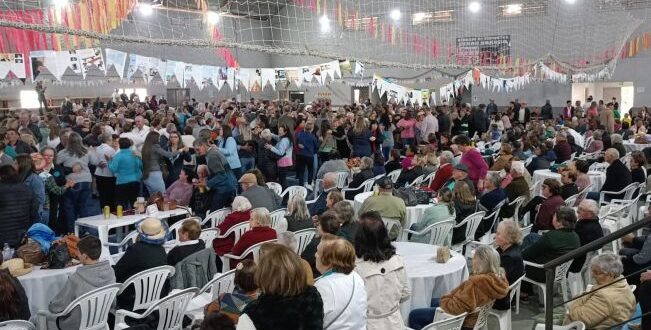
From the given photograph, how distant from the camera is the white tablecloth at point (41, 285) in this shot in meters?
4.18

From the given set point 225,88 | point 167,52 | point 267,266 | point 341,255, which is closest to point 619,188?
point 341,255

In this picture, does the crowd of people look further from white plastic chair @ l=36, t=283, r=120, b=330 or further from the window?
the window

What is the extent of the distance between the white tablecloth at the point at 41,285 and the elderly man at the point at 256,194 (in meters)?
2.24

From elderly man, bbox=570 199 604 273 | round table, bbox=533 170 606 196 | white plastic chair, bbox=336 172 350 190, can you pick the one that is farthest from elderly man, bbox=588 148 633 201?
white plastic chair, bbox=336 172 350 190

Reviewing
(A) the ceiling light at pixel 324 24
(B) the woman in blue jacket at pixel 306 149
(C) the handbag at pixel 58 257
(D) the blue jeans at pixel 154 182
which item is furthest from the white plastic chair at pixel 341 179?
(A) the ceiling light at pixel 324 24

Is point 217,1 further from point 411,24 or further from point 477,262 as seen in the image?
point 477,262

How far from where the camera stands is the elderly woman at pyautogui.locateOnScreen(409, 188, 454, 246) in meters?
5.58

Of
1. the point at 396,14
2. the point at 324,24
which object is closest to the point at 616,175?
the point at 324,24

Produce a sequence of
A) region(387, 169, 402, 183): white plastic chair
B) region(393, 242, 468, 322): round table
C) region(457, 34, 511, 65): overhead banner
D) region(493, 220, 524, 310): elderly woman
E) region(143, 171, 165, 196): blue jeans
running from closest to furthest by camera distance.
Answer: region(393, 242, 468, 322): round table < region(493, 220, 524, 310): elderly woman < region(143, 171, 165, 196): blue jeans < region(387, 169, 402, 183): white plastic chair < region(457, 34, 511, 65): overhead banner

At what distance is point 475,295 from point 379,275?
735 mm

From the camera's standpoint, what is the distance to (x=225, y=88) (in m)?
24.5

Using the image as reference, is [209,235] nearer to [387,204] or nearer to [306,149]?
[387,204]

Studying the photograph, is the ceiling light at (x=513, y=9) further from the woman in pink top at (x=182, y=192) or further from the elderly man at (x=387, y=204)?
the elderly man at (x=387, y=204)

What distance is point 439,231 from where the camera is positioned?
5531mm
